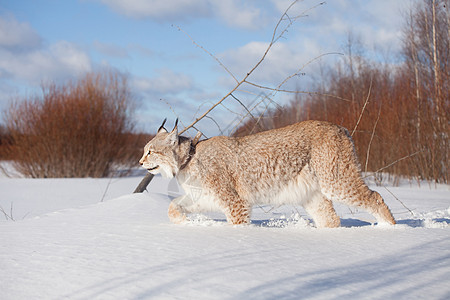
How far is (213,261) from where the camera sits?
8.54 ft

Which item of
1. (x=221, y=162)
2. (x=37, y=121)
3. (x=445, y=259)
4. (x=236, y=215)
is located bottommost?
(x=445, y=259)

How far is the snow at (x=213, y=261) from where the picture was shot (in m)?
2.19

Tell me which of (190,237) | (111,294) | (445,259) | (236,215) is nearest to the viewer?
(111,294)

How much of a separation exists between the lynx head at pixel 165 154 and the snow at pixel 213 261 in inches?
22.2

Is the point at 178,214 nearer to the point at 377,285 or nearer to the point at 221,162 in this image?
the point at 221,162

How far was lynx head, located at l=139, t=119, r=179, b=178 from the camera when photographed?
4047mm

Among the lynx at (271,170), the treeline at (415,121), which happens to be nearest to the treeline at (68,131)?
the treeline at (415,121)

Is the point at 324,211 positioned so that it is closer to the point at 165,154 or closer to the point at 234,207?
the point at 234,207

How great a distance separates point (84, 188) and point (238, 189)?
23.9ft

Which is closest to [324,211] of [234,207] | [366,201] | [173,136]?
[366,201]

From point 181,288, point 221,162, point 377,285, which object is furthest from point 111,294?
point 221,162

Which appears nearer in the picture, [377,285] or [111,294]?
[111,294]

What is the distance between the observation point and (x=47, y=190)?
9.91 metres

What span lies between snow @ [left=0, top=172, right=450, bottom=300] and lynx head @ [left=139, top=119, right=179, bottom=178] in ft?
1.85
